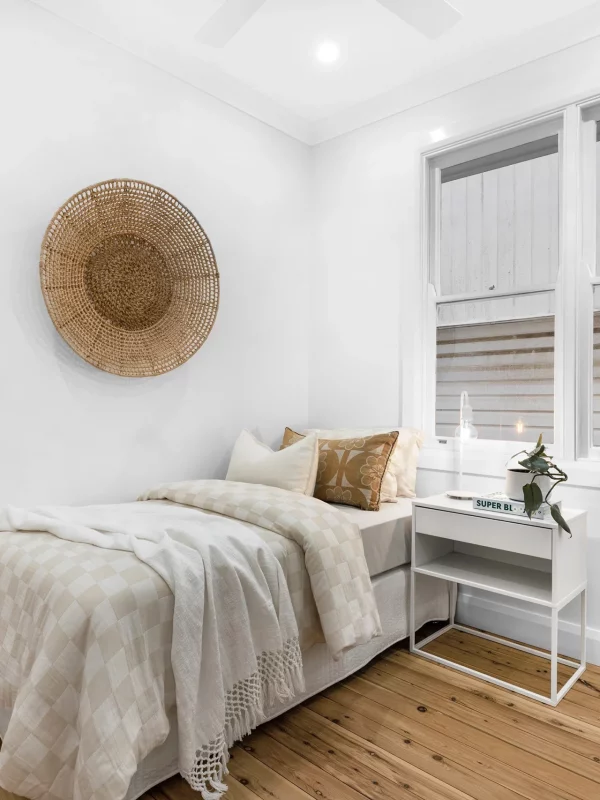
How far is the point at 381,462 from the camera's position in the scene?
8.38 ft

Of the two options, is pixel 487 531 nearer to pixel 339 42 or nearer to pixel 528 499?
pixel 528 499

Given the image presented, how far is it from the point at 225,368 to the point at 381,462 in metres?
1.01

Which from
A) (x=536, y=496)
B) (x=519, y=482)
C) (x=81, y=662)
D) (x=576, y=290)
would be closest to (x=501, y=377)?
(x=576, y=290)

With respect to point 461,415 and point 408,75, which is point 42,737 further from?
point 408,75

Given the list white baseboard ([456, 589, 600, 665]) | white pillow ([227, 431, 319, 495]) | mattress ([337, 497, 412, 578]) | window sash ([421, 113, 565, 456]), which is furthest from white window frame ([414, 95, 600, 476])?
white pillow ([227, 431, 319, 495])

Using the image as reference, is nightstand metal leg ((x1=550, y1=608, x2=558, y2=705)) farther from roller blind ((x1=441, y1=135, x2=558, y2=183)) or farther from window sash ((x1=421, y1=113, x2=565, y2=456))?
roller blind ((x1=441, y1=135, x2=558, y2=183))

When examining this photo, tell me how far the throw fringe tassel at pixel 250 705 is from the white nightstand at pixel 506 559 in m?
0.78

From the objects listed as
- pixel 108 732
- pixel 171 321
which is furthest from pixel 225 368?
pixel 108 732

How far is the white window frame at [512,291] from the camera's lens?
247 centimetres

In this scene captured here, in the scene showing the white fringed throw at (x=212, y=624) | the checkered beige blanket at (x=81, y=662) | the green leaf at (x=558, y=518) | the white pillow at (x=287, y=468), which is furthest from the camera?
the white pillow at (x=287, y=468)

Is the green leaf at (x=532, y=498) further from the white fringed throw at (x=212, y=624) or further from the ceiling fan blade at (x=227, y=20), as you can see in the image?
→ the ceiling fan blade at (x=227, y=20)

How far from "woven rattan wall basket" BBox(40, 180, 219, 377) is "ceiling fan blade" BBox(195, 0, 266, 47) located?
0.72 m

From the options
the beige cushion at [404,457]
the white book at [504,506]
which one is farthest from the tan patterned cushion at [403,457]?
the white book at [504,506]

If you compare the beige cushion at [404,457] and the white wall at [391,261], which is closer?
the white wall at [391,261]
